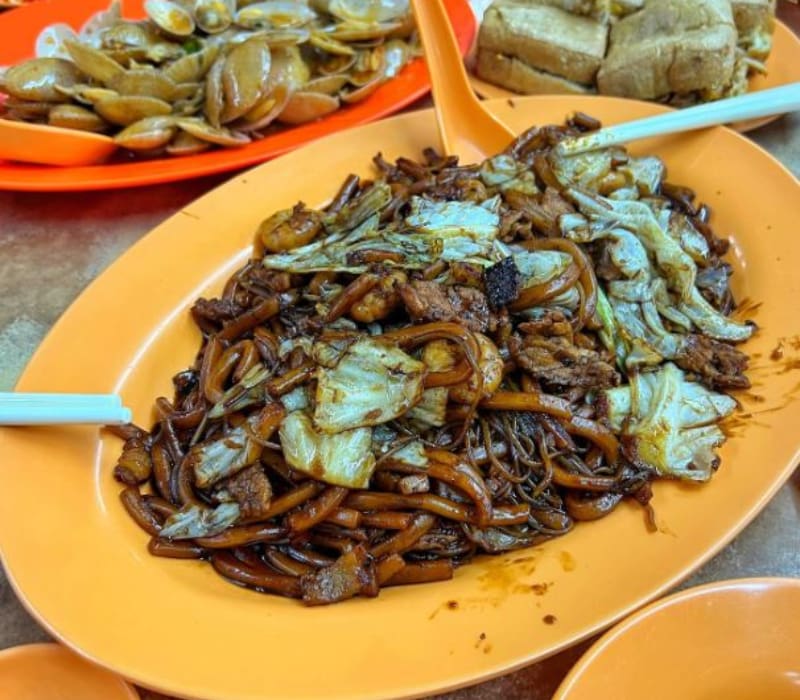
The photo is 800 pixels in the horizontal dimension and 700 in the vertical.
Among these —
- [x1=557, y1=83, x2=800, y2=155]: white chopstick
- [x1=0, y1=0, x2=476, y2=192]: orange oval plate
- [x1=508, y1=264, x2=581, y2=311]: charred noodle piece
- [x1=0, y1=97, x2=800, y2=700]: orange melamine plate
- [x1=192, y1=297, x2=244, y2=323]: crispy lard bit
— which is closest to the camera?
[x1=0, y1=97, x2=800, y2=700]: orange melamine plate

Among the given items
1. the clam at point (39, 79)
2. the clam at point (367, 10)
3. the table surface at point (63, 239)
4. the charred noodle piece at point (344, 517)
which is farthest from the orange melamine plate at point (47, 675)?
the clam at point (367, 10)

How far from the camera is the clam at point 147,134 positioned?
2832 millimetres

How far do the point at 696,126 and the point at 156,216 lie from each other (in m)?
2.06

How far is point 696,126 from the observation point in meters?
2.46

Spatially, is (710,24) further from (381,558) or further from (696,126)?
(381,558)

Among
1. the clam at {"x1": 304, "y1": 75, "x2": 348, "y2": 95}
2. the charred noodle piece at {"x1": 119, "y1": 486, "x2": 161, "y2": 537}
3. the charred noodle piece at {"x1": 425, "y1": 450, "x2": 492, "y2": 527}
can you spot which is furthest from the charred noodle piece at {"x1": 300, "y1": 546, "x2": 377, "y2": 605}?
the clam at {"x1": 304, "y1": 75, "x2": 348, "y2": 95}

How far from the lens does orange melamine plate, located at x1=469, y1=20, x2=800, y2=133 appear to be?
3.09 m

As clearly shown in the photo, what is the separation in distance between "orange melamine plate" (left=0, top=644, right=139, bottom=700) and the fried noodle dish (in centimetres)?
29

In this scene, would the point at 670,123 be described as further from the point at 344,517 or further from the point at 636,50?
the point at 344,517

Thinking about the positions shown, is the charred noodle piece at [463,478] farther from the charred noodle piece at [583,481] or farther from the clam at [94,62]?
the clam at [94,62]

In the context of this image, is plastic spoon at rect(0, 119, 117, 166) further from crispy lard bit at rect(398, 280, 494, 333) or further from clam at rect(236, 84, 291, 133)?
crispy lard bit at rect(398, 280, 494, 333)

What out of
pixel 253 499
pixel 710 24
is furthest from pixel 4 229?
pixel 710 24

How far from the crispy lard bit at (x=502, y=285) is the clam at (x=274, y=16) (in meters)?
1.96

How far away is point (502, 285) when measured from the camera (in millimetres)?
1855
